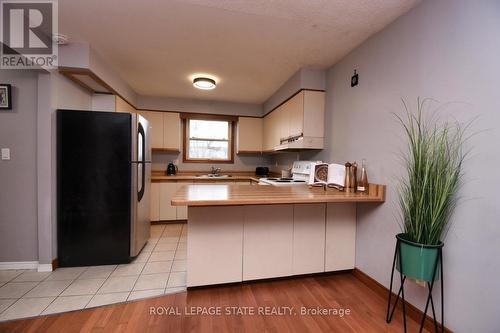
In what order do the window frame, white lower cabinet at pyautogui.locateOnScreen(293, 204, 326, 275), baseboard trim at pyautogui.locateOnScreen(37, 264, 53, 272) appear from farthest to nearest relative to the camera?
the window frame
baseboard trim at pyautogui.locateOnScreen(37, 264, 53, 272)
white lower cabinet at pyautogui.locateOnScreen(293, 204, 326, 275)

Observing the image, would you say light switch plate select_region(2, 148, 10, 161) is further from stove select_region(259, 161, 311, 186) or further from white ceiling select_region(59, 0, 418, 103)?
stove select_region(259, 161, 311, 186)

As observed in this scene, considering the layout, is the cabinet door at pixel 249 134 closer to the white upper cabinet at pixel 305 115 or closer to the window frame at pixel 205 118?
the window frame at pixel 205 118

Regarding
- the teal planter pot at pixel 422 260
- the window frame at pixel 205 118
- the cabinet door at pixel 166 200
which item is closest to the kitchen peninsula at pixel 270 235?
the teal planter pot at pixel 422 260

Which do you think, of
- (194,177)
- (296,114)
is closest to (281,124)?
(296,114)

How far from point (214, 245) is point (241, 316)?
582 mm

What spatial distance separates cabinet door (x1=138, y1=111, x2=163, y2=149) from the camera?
4.16 meters

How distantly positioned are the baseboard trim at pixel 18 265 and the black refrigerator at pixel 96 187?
243 millimetres

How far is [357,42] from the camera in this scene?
7.36ft

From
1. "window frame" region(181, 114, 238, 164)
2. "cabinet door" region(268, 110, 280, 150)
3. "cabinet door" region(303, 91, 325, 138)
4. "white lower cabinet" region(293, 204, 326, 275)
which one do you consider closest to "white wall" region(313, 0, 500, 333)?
"white lower cabinet" region(293, 204, 326, 275)

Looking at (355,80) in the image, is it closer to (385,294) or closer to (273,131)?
(273,131)

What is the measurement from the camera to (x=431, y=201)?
1399mm

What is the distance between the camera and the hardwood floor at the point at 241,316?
1.57 m

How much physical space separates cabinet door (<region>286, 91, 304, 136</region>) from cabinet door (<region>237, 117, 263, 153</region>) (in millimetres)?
1388

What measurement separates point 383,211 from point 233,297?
1.52m
